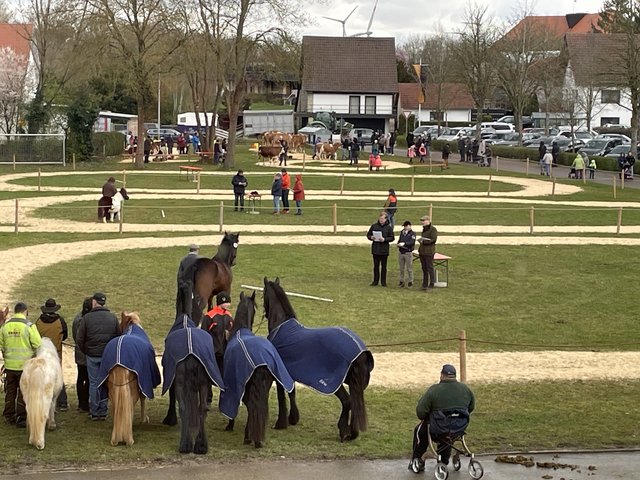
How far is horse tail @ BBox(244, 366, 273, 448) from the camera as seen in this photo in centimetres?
1105

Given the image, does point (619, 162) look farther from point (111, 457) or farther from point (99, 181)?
point (111, 457)

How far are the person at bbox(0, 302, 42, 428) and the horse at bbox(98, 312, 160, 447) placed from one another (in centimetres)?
98

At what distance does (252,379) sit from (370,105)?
78.8m

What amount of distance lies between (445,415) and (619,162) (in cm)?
4235

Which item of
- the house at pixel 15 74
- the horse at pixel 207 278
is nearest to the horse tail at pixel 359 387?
the horse at pixel 207 278

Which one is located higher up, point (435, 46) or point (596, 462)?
point (435, 46)

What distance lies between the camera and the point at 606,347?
17.0m

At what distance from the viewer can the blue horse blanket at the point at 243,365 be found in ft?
36.2

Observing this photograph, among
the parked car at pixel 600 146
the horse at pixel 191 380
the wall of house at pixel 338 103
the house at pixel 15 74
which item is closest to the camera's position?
the horse at pixel 191 380

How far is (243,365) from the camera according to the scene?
36.3ft

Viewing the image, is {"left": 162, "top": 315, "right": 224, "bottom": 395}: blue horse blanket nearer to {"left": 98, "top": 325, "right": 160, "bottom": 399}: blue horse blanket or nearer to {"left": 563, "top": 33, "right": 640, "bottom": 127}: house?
{"left": 98, "top": 325, "right": 160, "bottom": 399}: blue horse blanket

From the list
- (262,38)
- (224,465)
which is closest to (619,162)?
(262,38)

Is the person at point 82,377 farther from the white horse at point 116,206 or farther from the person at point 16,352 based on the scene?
the white horse at point 116,206

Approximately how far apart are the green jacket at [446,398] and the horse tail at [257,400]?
171 centimetres
